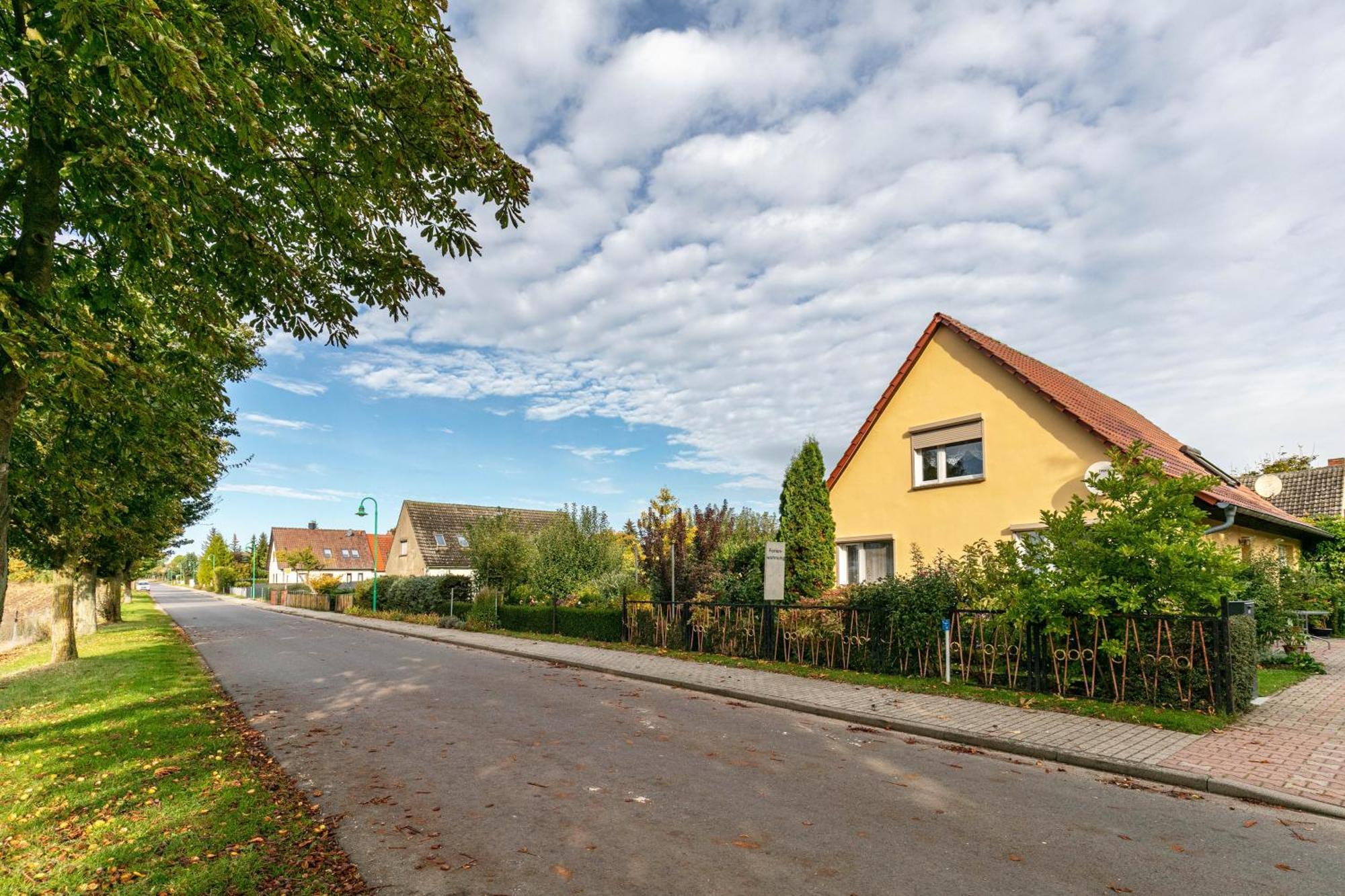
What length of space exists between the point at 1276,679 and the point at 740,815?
10.5 metres

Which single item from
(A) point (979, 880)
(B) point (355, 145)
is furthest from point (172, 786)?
(A) point (979, 880)

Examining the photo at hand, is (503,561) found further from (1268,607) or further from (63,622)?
(1268,607)

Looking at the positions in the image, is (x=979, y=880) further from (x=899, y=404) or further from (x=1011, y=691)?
(x=899, y=404)

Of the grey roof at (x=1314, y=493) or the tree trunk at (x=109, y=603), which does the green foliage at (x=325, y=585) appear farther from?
the grey roof at (x=1314, y=493)

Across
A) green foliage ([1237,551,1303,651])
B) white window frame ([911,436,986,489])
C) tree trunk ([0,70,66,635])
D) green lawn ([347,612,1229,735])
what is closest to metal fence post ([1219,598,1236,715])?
green lawn ([347,612,1229,735])

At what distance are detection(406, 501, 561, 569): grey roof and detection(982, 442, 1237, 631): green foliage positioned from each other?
30744 mm

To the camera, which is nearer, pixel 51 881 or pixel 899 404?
pixel 51 881

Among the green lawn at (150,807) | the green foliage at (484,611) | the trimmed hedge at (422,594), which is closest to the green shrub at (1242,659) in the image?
the green lawn at (150,807)

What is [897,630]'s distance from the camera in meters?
11.2

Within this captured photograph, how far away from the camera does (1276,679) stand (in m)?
10.7

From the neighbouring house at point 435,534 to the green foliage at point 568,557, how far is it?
13.1 metres

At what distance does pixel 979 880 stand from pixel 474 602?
21.0m

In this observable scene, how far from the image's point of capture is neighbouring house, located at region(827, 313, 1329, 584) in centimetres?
1436

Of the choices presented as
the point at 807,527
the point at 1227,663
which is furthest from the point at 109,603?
the point at 1227,663
